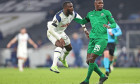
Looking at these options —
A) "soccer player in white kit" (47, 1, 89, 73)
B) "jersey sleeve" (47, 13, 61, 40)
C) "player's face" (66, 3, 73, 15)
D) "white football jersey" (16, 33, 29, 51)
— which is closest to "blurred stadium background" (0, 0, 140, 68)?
"white football jersey" (16, 33, 29, 51)

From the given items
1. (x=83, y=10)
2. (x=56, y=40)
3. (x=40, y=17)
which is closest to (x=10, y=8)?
(x=40, y=17)

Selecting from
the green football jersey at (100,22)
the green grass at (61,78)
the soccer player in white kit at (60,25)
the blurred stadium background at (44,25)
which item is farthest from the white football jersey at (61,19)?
the blurred stadium background at (44,25)

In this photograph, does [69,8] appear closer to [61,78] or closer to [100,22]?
[100,22]

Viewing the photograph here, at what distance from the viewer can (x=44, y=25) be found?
35.4 m

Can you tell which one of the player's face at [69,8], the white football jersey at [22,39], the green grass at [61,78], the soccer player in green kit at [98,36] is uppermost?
the player's face at [69,8]

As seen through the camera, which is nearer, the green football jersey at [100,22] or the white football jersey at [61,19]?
the green football jersey at [100,22]

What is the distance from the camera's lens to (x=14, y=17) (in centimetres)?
3806

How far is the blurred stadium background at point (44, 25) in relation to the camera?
91.0ft

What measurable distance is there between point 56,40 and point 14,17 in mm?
26058

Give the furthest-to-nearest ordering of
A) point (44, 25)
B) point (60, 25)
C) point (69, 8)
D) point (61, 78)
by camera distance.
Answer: point (44, 25) < point (61, 78) < point (60, 25) < point (69, 8)

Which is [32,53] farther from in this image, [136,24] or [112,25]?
[112,25]

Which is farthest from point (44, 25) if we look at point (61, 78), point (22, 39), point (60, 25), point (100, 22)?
point (100, 22)

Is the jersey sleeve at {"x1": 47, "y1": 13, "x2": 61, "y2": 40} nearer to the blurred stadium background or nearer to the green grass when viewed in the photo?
the green grass

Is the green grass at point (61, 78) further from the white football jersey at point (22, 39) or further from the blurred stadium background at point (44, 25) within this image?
the blurred stadium background at point (44, 25)
